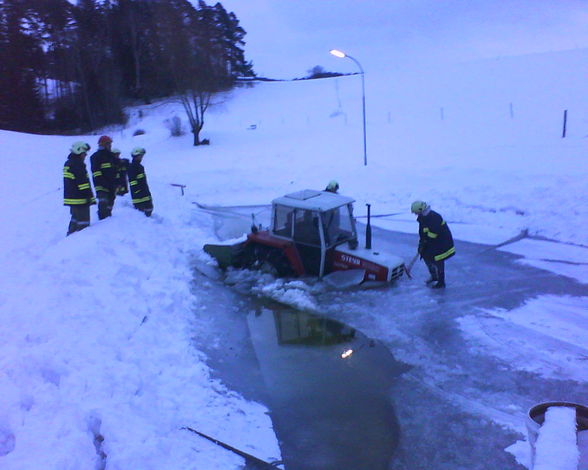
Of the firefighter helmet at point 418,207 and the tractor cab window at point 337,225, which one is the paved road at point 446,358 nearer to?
the tractor cab window at point 337,225

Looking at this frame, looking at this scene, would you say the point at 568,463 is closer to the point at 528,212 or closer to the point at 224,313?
the point at 224,313

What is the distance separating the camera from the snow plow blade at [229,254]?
33.2 ft

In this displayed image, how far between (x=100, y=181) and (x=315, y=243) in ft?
15.8

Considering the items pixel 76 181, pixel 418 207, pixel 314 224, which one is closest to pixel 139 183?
pixel 76 181

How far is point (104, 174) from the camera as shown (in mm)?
10258

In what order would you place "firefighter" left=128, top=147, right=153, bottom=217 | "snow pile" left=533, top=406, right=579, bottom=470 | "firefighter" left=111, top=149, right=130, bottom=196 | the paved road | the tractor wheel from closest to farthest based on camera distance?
"snow pile" left=533, top=406, right=579, bottom=470
the paved road
the tractor wheel
"firefighter" left=128, top=147, right=153, bottom=217
"firefighter" left=111, top=149, right=130, bottom=196

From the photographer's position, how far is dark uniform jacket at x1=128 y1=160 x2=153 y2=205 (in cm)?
1088

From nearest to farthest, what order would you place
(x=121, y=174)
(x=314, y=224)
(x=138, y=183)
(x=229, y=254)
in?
(x=314, y=224), (x=229, y=254), (x=138, y=183), (x=121, y=174)

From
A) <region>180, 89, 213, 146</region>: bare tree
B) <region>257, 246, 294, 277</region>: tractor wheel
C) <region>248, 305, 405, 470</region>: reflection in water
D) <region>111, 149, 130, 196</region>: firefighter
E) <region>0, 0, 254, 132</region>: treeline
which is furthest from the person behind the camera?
<region>0, 0, 254, 132</region>: treeline

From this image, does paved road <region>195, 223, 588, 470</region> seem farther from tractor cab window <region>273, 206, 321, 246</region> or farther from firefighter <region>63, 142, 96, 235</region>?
firefighter <region>63, 142, 96, 235</region>

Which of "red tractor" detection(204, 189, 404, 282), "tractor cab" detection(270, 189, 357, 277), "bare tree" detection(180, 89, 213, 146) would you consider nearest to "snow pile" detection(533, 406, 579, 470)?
"red tractor" detection(204, 189, 404, 282)

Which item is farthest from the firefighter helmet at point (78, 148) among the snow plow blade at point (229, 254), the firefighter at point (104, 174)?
the snow plow blade at point (229, 254)

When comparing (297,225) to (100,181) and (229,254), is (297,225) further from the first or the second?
(100,181)

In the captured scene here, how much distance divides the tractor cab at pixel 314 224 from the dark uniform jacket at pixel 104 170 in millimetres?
3653
